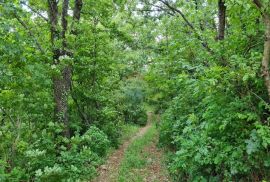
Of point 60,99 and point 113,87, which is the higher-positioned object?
point 113,87

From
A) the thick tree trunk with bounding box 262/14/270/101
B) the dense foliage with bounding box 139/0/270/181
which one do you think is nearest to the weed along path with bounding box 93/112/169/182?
the dense foliage with bounding box 139/0/270/181

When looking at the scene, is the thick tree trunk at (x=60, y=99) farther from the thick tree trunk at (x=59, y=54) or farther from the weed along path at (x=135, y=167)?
the weed along path at (x=135, y=167)

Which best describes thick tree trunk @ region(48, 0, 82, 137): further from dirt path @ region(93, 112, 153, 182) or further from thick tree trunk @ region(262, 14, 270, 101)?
thick tree trunk @ region(262, 14, 270, 101)

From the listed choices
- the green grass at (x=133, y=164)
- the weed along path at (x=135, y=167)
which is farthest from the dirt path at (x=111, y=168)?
the green grass at (x=133, y=164)

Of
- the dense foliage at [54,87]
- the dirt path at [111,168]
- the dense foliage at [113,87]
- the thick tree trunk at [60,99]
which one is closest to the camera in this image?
the dense foliage at [113,87]

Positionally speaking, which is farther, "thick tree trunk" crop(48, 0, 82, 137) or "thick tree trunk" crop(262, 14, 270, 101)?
"thick tree trunk" crop(48, 0, 82, 137)

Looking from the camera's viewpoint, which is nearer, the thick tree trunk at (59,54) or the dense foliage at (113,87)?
the dense foliage at (113,87)

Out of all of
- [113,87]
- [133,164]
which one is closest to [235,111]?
[133,164]

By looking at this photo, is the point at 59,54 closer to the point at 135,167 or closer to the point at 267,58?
the point at 135,167

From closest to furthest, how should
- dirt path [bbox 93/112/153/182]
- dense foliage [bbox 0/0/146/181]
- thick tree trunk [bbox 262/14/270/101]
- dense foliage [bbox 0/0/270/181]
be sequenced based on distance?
1. thick tree trunk [bbox 262/14/270/101]
2. dense foliage [bbox 0/0/270/181]
3. dense foliage [bbox 0/0/146/181]
4. dirt path [bbox 93/112/153/182]

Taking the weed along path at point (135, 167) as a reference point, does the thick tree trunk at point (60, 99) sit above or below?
above

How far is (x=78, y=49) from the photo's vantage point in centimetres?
876

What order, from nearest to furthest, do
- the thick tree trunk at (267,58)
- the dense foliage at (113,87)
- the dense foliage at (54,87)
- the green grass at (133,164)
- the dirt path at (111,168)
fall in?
the thick tree trunk at (267,58) < the dense foliage at (113,87) < the dense foliage at (54,87) < the green grass at (133,164) < the dirt path at (111,168)

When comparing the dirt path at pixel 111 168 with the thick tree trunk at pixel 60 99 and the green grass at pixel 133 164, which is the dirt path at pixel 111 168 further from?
the thick tree trunk at pixel 60 99
